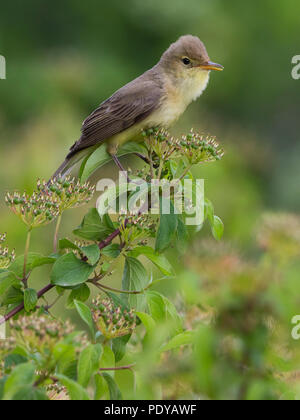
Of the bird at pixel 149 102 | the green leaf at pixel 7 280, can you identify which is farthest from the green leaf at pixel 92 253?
the bird at pixel 149 102

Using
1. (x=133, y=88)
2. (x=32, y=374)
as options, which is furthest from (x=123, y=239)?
(x=133, y=88)

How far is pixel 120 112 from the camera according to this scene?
4.12 m

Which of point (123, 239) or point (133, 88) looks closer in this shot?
point (123, 239)

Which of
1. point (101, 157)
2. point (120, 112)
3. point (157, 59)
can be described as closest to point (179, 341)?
point (101, 157)

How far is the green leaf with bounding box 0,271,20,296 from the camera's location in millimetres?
2248

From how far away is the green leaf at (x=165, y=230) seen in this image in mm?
2277

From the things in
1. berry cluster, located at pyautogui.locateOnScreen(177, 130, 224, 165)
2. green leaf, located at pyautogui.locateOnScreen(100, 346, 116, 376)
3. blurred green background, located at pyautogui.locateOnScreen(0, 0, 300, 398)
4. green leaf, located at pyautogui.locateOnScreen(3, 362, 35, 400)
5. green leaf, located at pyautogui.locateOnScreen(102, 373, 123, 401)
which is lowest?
green leaf, located at pyautogui.locateOnScreen(3, 362, 35, 400)

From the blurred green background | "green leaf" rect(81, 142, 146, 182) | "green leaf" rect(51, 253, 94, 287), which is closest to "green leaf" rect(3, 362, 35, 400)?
"green leaf" rect(51, 253, 94, 287)

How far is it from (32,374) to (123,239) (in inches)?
31.7

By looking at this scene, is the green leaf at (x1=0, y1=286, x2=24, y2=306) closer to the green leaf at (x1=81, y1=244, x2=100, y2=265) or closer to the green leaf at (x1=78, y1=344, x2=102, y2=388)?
the green leaf at (x1=81, y1=244, x2=100, y2=265)

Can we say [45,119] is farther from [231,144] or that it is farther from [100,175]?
[231,144]

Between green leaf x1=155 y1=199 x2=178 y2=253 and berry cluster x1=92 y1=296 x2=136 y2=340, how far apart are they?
260mm

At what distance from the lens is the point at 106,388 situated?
1.95m
